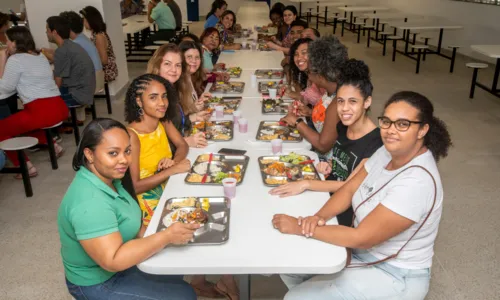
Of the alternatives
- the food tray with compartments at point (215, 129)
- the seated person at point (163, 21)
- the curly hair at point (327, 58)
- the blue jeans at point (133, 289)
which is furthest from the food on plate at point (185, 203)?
the seated person at point (163, 21)

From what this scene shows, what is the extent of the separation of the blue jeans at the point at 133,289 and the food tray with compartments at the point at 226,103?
1747 millimetres

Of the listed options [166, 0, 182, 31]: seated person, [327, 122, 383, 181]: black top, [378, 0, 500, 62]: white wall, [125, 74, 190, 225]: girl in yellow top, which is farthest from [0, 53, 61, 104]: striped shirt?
[378, 0, 500, 62]: white wall

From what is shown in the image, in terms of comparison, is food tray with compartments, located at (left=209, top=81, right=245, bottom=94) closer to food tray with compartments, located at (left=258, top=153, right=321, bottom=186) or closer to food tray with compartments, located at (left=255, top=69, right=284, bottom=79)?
food tray with compartments, located at (left=255, top=69, right=284, bottom=79)

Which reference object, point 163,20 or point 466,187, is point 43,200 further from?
point 163,20

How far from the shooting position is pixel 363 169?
2.15m

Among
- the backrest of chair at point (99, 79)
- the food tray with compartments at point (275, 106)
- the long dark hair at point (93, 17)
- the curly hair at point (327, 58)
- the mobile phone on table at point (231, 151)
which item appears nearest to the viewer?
the mobile phone on table at point (231, 151)

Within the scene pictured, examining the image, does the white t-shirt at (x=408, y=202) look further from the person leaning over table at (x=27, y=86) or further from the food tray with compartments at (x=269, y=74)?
the person leaning over table at (x=27, y=86)

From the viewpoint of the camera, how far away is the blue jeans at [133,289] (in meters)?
1.87

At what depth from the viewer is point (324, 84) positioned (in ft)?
9.82

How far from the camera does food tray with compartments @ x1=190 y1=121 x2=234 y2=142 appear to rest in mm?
2957

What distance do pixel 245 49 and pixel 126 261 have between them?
212 inches

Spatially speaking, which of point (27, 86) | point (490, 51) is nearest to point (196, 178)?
point (27, 86)

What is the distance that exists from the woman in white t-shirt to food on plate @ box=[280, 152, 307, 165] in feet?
1.91

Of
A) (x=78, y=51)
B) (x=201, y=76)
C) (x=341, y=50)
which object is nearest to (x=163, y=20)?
(x=78, y=51)
